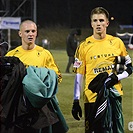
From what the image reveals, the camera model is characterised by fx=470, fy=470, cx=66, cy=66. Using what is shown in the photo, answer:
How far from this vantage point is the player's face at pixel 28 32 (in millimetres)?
5246

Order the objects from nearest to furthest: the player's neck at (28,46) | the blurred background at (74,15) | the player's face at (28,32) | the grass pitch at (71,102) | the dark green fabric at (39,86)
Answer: the dark green fabric at (39,86), the player's face at (28,32), the player's neck at (28,46), the grass pitch at (71,102), the blurred background at (74,15)

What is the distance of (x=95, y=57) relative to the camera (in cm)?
538

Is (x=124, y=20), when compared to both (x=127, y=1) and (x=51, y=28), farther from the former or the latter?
(x=51, y=28)

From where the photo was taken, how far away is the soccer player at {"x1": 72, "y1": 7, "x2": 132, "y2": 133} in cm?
527

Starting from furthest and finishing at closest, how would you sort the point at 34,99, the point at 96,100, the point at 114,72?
the point at 114,72
the point at 96,100
the point at 34,99

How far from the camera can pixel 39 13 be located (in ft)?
179

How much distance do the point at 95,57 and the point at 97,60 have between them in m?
0.04

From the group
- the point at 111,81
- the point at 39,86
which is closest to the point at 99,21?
the point at 111,81

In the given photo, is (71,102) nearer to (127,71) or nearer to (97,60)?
(97,60)

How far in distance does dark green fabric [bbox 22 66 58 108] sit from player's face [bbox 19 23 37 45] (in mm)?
1492

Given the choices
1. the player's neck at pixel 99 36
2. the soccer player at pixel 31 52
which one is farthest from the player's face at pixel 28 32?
the player's neck at pixel 99 36

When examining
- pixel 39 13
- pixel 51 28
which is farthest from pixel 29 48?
pixel 39 13

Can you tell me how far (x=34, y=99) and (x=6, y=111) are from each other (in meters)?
0.25

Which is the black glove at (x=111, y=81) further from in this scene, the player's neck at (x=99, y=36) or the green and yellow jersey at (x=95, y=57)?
the player's neck at (x=99, y=36)
